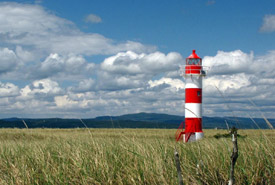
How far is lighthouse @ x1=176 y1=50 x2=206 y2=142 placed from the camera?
68.7 ft

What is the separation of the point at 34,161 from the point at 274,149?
4.51 m

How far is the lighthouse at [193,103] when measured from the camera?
20938 mm

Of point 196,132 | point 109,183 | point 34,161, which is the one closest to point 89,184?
point 109,183

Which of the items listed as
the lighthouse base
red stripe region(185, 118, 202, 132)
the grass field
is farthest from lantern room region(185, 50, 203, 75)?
the grass field

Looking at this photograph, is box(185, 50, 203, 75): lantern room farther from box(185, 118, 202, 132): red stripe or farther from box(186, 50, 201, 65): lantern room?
box(185, 118, 202, 132): red stripe

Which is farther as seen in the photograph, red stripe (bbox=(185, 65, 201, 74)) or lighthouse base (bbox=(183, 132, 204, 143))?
red stripe (bbox=(185, 65, 201, 74))

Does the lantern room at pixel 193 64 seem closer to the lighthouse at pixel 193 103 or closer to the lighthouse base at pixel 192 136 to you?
the lighthouse at pixel 193 103

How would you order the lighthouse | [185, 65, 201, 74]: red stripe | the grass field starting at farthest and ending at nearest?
[185, 65, 201, 74]: red stripe
the lighthouse
the grass field

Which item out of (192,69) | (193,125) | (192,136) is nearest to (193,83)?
(192,69)

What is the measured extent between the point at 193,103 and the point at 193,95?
0.61m

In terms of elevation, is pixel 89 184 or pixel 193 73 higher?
pixel 193 73

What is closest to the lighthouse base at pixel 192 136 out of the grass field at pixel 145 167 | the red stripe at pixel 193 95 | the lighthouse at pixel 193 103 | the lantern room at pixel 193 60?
the lighthouse at pixel 193 103

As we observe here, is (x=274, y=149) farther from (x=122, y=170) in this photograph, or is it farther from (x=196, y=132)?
(x=196, y=132)

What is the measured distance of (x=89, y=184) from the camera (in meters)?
5.15
